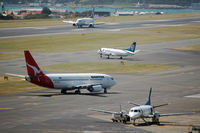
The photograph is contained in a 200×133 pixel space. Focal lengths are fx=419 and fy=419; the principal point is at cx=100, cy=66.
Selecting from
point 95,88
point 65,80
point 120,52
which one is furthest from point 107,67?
point 65,80

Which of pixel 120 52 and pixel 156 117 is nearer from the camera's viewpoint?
pixel 156 117

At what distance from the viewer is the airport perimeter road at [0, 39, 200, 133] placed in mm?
60812

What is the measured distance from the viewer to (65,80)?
85562 mm

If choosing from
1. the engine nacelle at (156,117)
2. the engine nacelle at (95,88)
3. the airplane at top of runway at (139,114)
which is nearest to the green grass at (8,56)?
the engine nacelle at (95,88)

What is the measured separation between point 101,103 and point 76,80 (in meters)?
10.3

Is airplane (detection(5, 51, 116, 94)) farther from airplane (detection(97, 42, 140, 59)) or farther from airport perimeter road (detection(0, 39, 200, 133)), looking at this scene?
airplane (detection(97, 42, 140, 59))

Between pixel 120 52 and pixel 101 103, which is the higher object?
pixel 120 52

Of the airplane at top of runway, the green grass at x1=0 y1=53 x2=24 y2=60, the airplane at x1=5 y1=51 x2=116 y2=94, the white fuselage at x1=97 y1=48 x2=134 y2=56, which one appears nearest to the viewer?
the airplane at top of runway

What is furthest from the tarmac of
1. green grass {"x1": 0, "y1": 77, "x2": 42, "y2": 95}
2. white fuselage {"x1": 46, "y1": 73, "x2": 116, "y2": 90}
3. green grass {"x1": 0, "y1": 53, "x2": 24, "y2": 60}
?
green grass {"x1": 0, "y1": 53, "x2": 24, "y2": 60}

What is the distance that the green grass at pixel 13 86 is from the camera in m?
92.4

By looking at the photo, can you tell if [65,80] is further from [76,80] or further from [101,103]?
[101,103]

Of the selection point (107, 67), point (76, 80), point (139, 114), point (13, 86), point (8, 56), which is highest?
point (139, 114)

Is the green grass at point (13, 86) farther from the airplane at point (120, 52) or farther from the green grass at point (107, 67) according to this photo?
the airplane at point (120, 52)

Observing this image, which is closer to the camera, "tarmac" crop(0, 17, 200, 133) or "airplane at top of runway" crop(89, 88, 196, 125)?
"airplane at top of runway" crop(89, 88, 196, 125)
